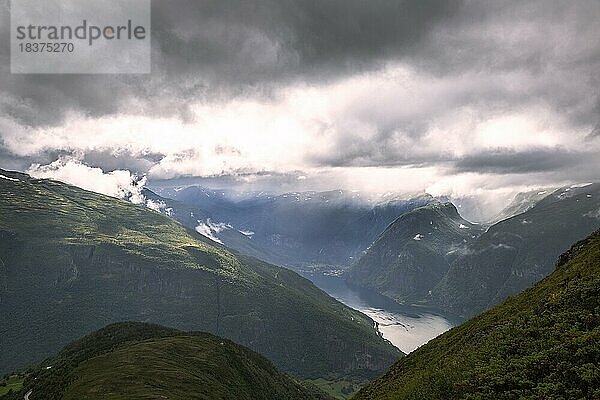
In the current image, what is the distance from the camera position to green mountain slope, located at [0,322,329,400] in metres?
108

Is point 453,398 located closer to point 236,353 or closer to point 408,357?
point 408,357

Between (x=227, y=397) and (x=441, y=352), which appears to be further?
(x=227, y=397)

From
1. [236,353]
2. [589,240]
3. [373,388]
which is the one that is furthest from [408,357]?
[236,353]

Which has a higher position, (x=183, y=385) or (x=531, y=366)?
(x=531, y=366)

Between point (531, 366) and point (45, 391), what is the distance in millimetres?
150827

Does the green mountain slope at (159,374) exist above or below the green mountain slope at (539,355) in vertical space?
below

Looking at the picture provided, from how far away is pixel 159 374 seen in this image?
12300 cm

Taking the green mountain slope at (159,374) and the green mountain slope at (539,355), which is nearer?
the green mountain slope at (539,355)

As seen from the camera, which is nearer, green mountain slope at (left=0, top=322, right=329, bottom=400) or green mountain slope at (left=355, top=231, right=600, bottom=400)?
green mountain slope at (left=355, top=231, right=600, bottom=400)

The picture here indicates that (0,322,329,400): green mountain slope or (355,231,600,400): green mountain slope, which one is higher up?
(355,231,600,400): green mountain slope

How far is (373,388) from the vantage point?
67750 millimetres

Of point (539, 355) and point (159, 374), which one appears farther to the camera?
point (159, 374)

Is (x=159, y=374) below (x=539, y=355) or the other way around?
below

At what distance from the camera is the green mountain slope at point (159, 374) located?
4237 inches
